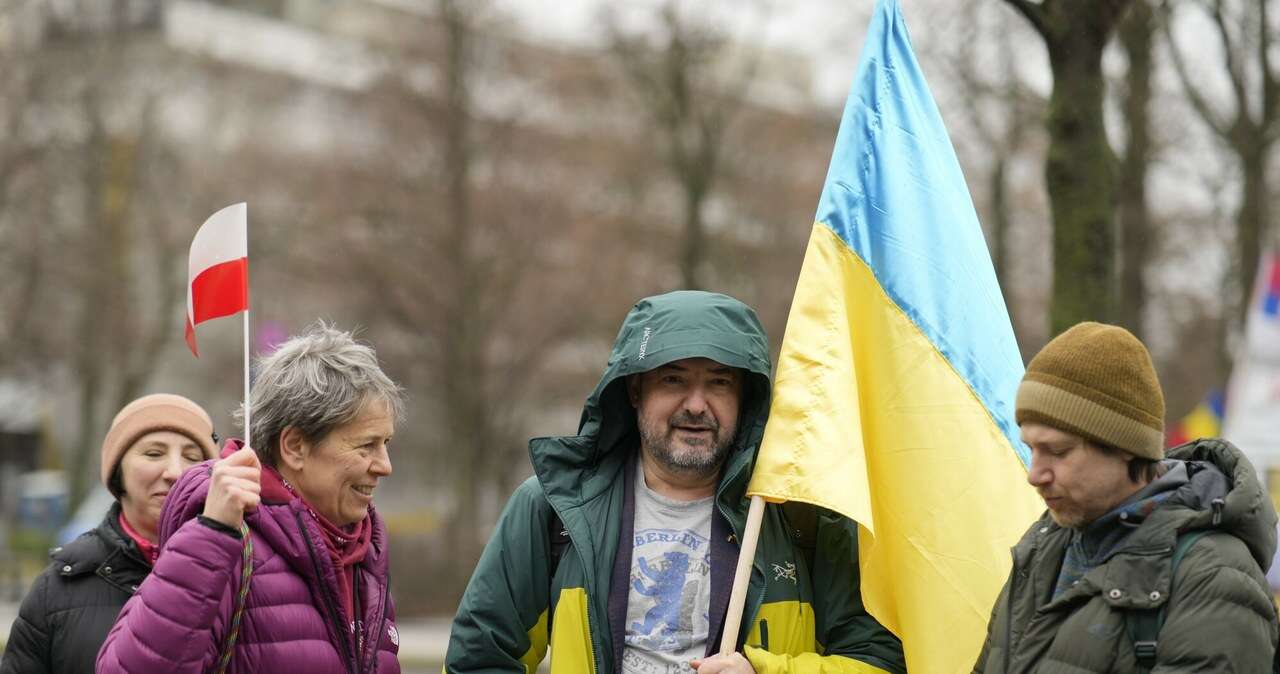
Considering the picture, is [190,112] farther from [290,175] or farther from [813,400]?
[813,400]

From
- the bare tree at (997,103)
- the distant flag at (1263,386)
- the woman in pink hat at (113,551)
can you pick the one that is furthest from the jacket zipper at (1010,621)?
the bare tree at (997,103)

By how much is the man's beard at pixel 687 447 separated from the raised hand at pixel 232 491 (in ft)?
3.71

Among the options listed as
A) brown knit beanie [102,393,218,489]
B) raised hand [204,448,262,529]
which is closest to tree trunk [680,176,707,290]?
brown knit beanie [102,393,218,489]

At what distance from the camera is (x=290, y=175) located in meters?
25.3

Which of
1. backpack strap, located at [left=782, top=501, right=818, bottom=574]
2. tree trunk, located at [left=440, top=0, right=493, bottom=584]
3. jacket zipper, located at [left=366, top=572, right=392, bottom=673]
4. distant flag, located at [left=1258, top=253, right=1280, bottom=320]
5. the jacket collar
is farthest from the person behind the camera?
tree trunk, located at [left=440, top=0, right=493, bottom=584]

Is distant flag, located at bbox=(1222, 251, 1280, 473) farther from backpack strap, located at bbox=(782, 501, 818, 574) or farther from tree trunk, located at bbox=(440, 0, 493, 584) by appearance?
tree trunk, located at bbox=(440, 0, 493, 584)

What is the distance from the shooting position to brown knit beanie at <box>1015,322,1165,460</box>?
3471 mm

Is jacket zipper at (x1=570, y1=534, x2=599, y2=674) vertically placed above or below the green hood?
below

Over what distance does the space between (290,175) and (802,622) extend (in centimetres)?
2218

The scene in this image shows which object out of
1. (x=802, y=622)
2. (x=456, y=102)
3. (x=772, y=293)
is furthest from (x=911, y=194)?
(x=772, y=293)

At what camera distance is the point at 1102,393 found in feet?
11.4

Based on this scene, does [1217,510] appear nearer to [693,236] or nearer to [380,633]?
[380,633]

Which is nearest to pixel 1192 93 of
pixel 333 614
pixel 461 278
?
pixel 461 278

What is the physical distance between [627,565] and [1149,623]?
1.45 m
